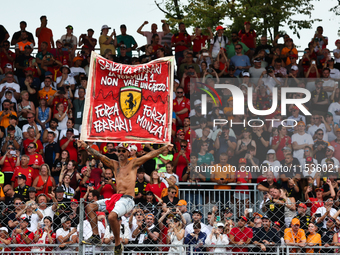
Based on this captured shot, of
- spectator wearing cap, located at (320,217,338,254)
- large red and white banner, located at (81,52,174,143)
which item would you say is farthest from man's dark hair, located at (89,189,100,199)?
spectator wearing cap, located at (320,217,338,254)

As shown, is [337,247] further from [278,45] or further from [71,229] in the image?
[278,45]

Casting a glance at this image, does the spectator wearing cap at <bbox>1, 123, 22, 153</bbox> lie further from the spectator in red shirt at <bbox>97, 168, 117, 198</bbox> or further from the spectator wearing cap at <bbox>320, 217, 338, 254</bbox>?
the spectator wearing cap at <bbox>320, 217, 338, 254</bbox>

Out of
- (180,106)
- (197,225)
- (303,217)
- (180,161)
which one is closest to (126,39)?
(180,106)

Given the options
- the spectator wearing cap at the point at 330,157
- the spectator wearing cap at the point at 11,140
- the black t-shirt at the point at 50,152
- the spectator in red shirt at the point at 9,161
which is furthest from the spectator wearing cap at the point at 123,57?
the spectator wearing cap at the point at 330,157

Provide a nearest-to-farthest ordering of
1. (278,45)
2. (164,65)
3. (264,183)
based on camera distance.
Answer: (164,65), (264,183), (278,45)

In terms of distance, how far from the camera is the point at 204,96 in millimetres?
17438

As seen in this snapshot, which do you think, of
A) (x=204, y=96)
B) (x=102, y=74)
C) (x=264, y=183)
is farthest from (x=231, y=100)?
(x=102, y=74)

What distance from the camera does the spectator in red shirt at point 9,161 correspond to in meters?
14.7

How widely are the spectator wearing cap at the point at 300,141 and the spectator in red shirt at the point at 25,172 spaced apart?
270 inches

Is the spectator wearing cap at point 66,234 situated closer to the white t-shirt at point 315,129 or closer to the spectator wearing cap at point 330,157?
the spectator wearing cap at point 330,157

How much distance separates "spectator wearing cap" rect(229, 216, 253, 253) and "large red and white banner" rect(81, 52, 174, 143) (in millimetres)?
2332

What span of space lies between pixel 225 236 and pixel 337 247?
2159 millimetres

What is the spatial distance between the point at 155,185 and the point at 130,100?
413 centimetres

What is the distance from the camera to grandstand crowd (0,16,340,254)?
11.1 metres
